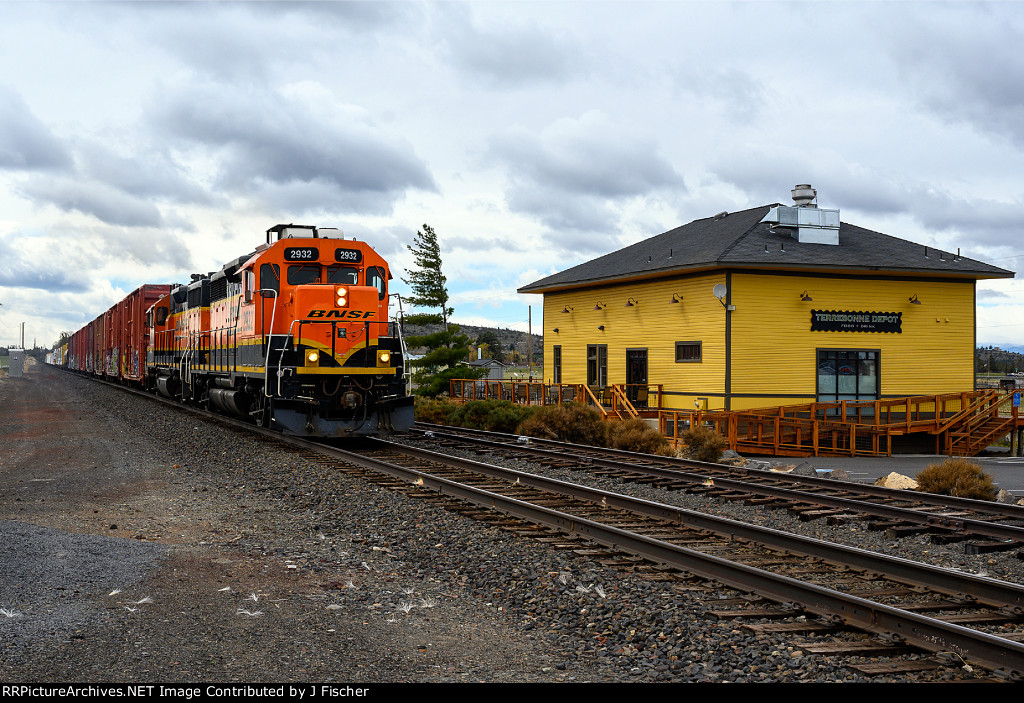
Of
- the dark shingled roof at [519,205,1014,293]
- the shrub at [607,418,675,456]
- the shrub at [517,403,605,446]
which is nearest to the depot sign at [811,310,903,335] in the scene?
the dark shingled roof at [519,205,1014,293]

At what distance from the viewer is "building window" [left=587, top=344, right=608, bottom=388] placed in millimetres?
29281

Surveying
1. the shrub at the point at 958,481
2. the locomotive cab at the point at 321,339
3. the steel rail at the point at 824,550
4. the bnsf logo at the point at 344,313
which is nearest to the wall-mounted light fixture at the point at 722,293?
the locomotive cab at the point at 321,339

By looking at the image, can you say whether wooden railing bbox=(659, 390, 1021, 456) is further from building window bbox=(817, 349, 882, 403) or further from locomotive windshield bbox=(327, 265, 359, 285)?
locomotive windshield bbox=(327, 265, 359, 285)

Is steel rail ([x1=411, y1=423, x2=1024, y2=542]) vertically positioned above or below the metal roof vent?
below

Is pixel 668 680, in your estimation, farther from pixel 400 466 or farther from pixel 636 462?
pixel 636 462

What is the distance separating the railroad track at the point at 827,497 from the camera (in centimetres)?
867

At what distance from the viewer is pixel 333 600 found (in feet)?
20.6

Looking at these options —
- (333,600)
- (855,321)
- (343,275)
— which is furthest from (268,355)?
(855,321)

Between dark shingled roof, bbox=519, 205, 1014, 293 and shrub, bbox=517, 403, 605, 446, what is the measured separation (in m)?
6.47

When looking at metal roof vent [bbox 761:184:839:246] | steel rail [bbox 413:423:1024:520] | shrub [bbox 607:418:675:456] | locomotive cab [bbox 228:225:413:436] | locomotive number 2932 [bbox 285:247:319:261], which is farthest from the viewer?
metal roof vent [bbox 761:184:839:246]

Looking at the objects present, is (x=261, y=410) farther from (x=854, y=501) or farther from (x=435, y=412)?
(x=854, y=501)

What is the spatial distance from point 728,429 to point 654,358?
6.05m

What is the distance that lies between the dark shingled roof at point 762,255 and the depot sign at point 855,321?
1.50 metres
